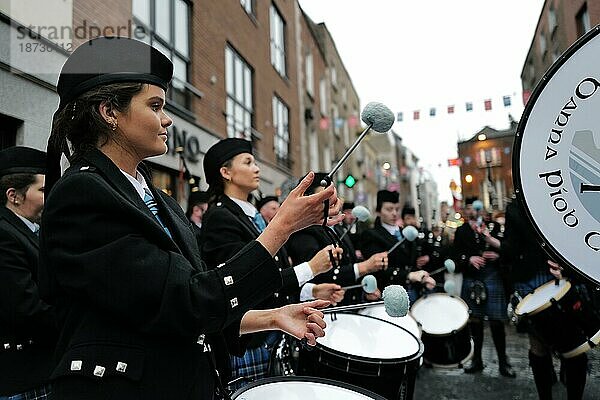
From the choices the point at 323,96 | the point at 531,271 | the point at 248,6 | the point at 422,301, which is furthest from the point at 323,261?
the point at 323,96

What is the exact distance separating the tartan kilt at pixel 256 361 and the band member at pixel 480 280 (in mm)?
3721

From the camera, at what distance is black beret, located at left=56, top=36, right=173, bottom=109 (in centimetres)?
137

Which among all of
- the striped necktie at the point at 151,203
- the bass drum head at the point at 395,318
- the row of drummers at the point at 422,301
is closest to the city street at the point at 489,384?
the row of drummers at the point at 422,301

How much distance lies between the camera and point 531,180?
1.56 m

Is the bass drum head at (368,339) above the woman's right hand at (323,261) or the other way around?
the other way around

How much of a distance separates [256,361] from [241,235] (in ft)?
2.25

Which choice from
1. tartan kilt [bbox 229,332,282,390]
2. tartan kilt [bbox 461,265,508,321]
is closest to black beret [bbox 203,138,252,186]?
tartan kilt [bbox 229,332,282,390]

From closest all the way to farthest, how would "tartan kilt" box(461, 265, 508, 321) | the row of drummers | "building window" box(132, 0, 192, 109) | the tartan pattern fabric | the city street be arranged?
the tartan pattern fabric, the row of drummers, the city street, "tartan kilt" box(461, 265, 508, 321), "building window" box(132, 0, 192, 109)

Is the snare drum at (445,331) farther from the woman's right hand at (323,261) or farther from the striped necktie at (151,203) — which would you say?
the striped necktie at (151,203)

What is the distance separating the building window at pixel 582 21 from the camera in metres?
12.6

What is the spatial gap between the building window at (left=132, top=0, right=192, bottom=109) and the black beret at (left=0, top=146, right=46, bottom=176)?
484 centimetres

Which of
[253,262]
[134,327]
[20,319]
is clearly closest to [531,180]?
[253,262]

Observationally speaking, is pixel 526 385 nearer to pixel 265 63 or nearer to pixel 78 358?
pixel 78 358

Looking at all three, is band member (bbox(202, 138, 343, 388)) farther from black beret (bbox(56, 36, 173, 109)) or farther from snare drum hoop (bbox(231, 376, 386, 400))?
black beret (bbox(56, 36, 173, 109))
